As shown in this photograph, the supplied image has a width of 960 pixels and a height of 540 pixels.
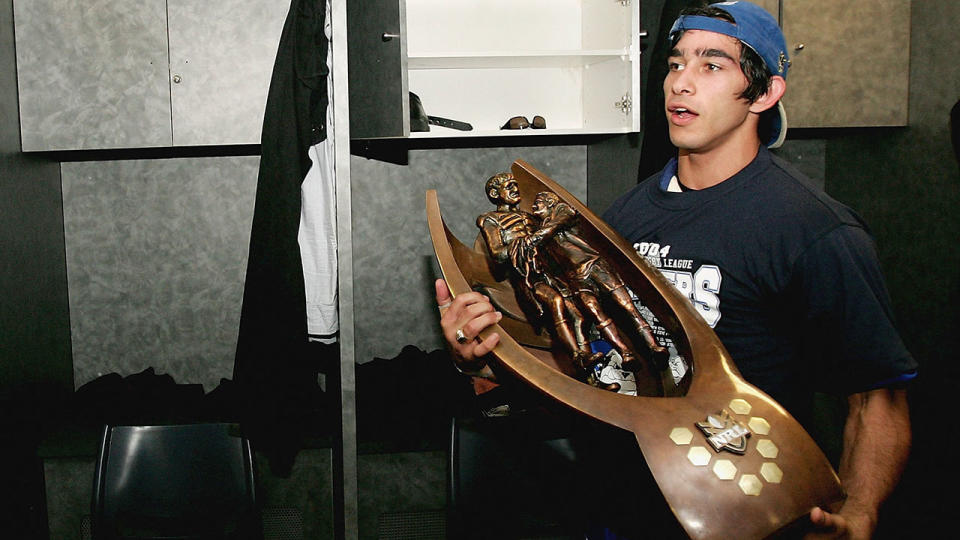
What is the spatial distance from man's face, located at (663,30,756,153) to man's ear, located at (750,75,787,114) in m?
0.02

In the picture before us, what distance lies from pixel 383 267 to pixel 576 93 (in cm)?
98

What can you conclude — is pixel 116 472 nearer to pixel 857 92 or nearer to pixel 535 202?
pixel 535 202

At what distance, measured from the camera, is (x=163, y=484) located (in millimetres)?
1985

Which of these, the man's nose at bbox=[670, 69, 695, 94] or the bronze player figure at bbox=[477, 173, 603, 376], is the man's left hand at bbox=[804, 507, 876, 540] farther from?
the man's nose at bbox=[670, 69, 695, 94]

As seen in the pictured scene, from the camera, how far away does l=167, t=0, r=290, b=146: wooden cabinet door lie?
8.10ft

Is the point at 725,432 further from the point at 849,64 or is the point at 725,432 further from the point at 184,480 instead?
the point at 849,64

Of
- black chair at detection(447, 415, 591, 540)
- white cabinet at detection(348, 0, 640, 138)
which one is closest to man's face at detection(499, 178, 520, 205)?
black chair at detection(447, 415, 591, 540)

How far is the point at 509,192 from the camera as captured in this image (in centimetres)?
134

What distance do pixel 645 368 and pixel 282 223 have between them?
1.26 m

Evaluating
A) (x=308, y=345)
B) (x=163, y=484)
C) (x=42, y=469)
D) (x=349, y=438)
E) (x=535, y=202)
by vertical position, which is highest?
(x=535, y=202)

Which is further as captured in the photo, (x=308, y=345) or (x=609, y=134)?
(x=609, y=134)

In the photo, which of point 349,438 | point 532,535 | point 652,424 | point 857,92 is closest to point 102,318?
point 349,438

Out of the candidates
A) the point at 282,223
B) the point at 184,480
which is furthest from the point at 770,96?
the point at 184,480

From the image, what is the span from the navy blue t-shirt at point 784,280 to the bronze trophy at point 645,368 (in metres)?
0.21
